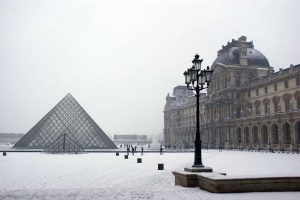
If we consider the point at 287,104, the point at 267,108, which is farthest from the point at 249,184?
the point at 267,108

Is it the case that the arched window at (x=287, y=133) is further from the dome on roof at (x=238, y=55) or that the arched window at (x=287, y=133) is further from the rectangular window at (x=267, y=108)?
the dome on roof at (x=238, y=55)

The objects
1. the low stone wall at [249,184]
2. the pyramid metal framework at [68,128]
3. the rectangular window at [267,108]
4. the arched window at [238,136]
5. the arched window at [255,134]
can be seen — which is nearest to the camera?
the low stone wall at [249,184]

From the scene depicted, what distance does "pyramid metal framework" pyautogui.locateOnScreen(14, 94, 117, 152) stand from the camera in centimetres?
5072

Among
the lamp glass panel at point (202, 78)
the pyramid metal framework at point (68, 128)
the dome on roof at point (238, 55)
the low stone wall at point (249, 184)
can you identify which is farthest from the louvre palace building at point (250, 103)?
the low stone wall at point (249, 184)

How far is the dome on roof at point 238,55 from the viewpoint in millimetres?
58344

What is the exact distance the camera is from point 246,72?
191 ft

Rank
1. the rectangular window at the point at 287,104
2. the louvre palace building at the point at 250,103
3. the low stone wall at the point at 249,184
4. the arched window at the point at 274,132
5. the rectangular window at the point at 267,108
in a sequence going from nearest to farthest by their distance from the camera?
1. the low stone wall at the point at 249,184
2. the louvre palace building at the point at 250,103
3. the rectangular window at the point at 287,104
4. the arched window at the point at 274,132
5. the rectangular window at the point at 267,108

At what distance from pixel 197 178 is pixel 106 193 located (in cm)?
273

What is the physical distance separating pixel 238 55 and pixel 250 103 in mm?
9450

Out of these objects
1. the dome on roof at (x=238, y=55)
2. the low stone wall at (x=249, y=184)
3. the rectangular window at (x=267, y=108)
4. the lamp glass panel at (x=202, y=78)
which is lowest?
the low stone wall at (x=249, y=184)

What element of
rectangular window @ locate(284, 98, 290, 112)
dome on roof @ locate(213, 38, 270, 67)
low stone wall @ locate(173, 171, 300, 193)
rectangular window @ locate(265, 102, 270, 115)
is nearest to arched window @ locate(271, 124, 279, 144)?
rectangular window @ locate(284, 98, 290, 112)

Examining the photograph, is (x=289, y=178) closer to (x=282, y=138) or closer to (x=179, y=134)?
(x=282, y=138)

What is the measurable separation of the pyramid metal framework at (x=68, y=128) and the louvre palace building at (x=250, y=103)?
18243 millimetres

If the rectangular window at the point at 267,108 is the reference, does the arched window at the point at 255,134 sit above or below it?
below
